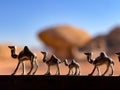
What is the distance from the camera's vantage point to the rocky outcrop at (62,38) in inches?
916

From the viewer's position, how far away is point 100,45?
22.6 metres

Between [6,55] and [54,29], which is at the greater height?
[54,29]

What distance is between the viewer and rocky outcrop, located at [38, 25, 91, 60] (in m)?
23.3

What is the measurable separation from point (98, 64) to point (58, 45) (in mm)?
20978

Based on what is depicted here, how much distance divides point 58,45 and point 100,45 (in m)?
2.68

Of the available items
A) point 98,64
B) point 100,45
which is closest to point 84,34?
point 100,45

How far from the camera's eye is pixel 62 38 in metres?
24.4
